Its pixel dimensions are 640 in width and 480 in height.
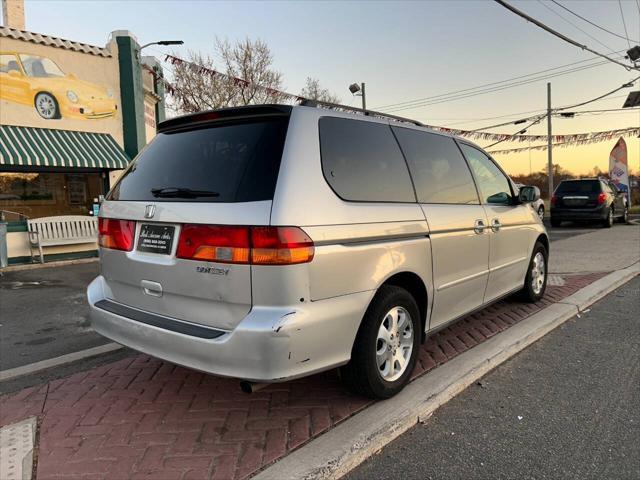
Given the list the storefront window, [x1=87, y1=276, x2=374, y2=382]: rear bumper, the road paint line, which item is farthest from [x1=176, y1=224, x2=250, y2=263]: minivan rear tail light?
the storefront window

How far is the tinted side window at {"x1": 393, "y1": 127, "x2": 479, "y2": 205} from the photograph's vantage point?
344 cm

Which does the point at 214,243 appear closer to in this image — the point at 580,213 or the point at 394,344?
the point at 394,344

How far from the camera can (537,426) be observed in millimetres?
2822

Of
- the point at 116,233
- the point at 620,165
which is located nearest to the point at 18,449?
the point at 116,233

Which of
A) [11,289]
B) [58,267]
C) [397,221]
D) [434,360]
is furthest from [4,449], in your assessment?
[58,267]

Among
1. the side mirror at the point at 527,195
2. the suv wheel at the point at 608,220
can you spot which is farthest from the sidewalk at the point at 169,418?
the suv wheel at the point at 608,220

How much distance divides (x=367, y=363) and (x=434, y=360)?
3.62 ft

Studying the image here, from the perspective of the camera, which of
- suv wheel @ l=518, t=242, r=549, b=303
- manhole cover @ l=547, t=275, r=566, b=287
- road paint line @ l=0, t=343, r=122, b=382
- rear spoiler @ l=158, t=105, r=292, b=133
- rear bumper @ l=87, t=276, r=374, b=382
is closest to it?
rear bumper @ l=87, t=276, r=374, b=382

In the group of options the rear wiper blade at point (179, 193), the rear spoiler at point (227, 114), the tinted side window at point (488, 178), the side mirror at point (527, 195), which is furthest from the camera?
the side mirror at point (527, 195)

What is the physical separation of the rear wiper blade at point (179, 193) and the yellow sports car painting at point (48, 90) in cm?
1045

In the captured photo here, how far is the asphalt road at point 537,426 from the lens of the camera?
2.41 metres

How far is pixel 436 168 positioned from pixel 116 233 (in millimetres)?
2395

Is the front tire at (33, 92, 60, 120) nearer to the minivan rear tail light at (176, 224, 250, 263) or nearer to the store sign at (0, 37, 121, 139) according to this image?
the store sign at (0, 37, 121, 139)

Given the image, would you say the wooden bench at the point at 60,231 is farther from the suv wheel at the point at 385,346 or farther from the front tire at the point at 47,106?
the suv wheel at the point at 385,346
